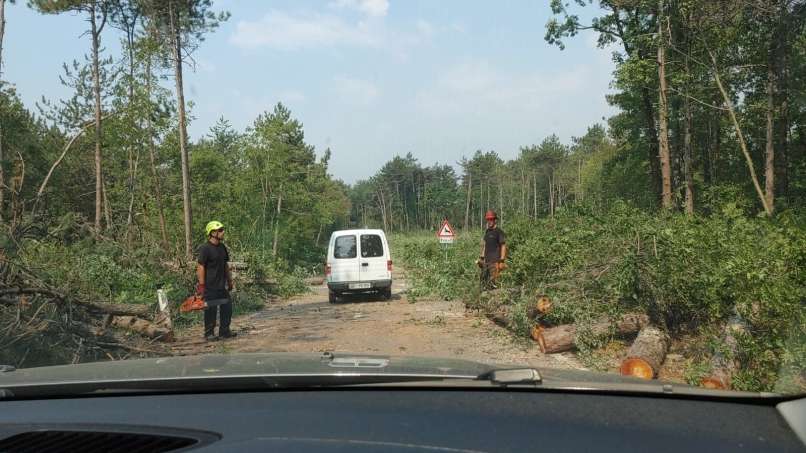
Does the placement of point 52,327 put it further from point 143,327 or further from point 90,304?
point 143,327

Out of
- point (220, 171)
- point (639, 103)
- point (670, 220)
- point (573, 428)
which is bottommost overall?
point (573, 428)

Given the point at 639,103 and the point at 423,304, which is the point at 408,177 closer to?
the point at 639,103

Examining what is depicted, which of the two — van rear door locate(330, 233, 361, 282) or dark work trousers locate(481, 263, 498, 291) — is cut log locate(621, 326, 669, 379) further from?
van rear door locate(330, 233, 361, 282)

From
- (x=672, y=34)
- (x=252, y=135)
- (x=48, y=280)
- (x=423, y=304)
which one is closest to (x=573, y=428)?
(x=48, y=280)

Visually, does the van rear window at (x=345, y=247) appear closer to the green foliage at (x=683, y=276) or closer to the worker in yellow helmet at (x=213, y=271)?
the green foliage at (x=683, y=276)

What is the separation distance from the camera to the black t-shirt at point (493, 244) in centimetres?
1305

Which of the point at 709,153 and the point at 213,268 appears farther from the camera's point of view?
the point at 709,153

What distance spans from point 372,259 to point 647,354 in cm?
1064

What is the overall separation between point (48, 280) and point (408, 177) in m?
107

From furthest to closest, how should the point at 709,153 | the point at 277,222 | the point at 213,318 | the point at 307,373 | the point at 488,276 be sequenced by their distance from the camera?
the point at 709,153 → the point at 277,222 → the point at 488,276 → the point at 213,318 → the point at 307,373

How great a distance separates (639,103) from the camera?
33.7 meters

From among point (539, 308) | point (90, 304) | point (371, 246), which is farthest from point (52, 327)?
point (371, 246)

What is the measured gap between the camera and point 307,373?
2.11 m

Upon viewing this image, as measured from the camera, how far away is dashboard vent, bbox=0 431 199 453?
1.66 m
